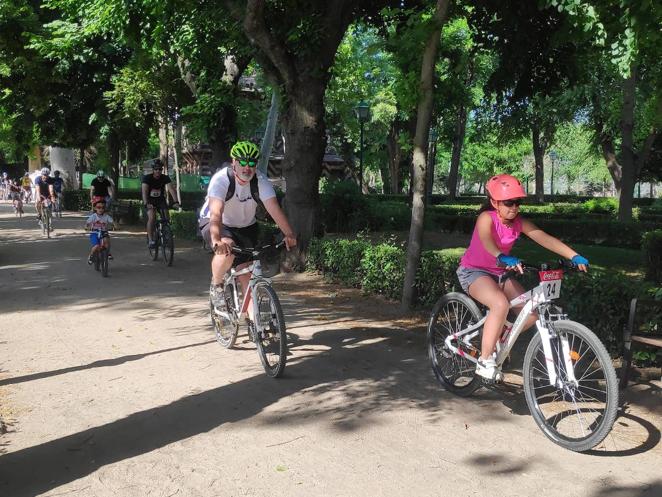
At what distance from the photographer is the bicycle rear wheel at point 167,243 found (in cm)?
1353

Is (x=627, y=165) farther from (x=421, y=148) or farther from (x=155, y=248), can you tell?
(x=421, y=148)

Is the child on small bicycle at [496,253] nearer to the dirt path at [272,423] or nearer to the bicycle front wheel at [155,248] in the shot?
the dirt path at [272,423]

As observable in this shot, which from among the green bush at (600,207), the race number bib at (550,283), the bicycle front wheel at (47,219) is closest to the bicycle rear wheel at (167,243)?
the bicycle front wheel at (47,219)

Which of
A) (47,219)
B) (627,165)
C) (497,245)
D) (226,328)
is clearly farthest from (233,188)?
(627,165)

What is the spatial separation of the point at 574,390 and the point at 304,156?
27.6 feet

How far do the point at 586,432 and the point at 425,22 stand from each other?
5281 millimetres

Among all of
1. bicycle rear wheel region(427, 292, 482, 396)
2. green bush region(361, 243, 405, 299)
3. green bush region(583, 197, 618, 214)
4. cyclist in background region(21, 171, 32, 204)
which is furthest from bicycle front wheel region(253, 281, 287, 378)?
cyclist in background region(21, 171, 32, 204)

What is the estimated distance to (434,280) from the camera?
341 inches

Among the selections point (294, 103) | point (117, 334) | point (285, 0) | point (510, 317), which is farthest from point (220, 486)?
point (285, 0)

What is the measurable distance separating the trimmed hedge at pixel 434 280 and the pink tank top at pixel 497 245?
1704 mm

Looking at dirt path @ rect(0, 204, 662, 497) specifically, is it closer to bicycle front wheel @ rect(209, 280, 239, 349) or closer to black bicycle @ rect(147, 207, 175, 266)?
bicycle front wheel @ rect(209, 280, 239, 349)

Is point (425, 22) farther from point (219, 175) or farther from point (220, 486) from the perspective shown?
point (220, 486)

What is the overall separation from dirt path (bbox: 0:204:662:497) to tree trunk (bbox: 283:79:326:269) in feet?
14.3

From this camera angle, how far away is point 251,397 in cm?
529
